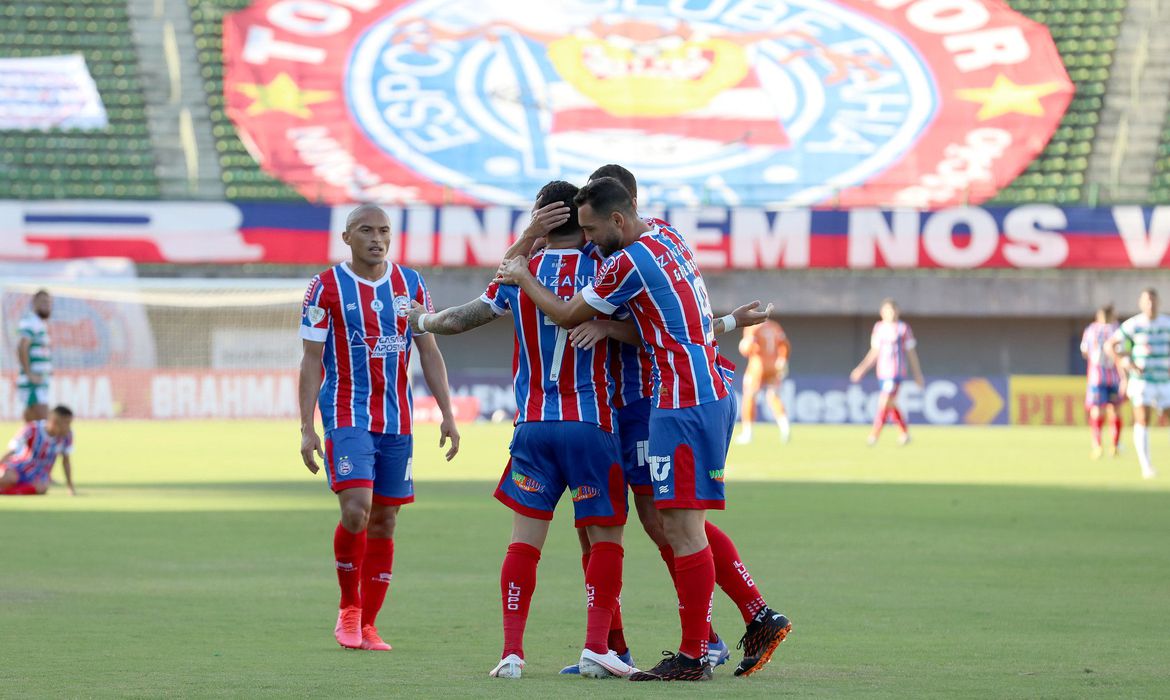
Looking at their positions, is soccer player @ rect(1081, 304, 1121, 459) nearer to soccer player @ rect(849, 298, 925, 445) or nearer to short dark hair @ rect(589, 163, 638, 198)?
soccer player @ rect(849, 298, 925, 445)

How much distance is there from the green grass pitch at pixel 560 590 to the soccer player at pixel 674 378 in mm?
273

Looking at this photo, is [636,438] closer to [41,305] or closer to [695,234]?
[41,305]

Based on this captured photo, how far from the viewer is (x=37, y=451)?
615 inches

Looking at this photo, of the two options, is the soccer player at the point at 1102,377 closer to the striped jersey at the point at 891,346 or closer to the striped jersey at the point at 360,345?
the striped jersey at the point at 891,346

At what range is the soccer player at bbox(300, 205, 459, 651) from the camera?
25.0 ft

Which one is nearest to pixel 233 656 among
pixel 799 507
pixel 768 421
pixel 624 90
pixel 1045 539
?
pixel 1045 539

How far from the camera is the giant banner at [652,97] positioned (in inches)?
1479

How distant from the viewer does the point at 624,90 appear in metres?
40.1

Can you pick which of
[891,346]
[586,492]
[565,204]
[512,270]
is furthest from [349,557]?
[891,346]

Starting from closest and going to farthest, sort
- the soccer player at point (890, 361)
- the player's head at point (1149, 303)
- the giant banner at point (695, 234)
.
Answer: the player's head at point (1149, 303), the soccer player at point (890, 361), the giant banner at point (695, 234)

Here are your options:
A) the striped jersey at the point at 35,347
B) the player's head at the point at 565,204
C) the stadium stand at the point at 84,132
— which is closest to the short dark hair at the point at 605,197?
the player's head at the point at 565,204

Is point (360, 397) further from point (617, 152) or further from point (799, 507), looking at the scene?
point (617, 152)

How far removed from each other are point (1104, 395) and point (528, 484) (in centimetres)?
1681

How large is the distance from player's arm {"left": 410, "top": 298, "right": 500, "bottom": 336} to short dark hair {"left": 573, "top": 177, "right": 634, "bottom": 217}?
0.56 meters
